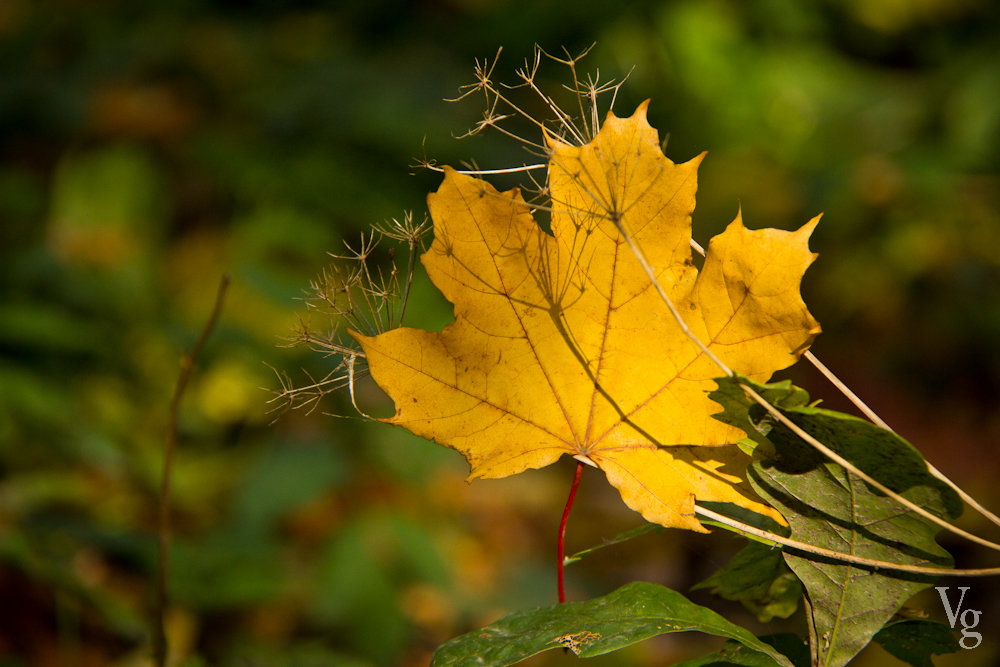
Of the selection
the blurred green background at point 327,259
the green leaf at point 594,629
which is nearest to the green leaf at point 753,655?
the green leaf at point 594,629

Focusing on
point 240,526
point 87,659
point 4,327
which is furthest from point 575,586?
point 4,327

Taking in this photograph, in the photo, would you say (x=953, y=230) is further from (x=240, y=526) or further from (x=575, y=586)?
(x=240, y=526)

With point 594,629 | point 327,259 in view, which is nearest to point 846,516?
point 594,629

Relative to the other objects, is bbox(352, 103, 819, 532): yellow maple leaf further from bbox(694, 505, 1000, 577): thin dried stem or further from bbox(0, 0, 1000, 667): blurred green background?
bbox(0, 0, 1000, 667): blurred green background

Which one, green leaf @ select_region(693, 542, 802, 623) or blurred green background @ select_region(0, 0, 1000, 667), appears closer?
green leaf @ select_region(693, 542, 802, 623)

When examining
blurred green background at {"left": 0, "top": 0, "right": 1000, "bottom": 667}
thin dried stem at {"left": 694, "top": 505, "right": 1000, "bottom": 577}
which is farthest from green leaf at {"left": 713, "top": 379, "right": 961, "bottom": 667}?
blurred green background at {"left": 0, "top": 0, "right": 1000, "bottom": 667}

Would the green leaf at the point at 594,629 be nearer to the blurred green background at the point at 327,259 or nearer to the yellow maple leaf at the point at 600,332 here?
the yellow maple leaf at the point at 600,332
